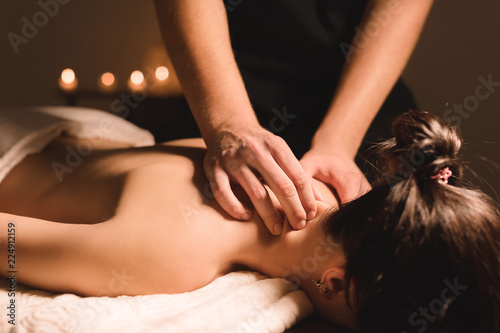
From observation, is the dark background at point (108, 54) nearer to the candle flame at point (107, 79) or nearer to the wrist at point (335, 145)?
the candle flame at point (107, 79)

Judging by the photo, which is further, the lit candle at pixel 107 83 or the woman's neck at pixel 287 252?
the lit candle at pixel 107 83

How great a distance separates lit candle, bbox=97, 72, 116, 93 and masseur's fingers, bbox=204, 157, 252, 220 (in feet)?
7.12

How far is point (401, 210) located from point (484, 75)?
71.0 inches

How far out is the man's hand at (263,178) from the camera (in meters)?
0.82

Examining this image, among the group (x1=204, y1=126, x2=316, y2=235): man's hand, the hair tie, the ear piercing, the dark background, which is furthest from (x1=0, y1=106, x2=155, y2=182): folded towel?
the dark background

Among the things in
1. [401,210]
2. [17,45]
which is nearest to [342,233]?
[401,210]

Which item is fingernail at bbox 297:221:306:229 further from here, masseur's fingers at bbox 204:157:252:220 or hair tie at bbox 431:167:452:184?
hair tie at bbox 431:167:452:184

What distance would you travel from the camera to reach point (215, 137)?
935mm

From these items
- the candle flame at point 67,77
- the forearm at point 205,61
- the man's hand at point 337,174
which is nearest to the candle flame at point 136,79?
the candle flame at point 67,77

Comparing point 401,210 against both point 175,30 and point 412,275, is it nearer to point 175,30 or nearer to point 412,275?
point 412,275

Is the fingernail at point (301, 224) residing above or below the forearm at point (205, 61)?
below

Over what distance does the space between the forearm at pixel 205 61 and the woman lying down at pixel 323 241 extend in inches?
4.7

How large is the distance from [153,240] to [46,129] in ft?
1.85

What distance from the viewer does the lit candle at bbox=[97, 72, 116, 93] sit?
2821 mm
